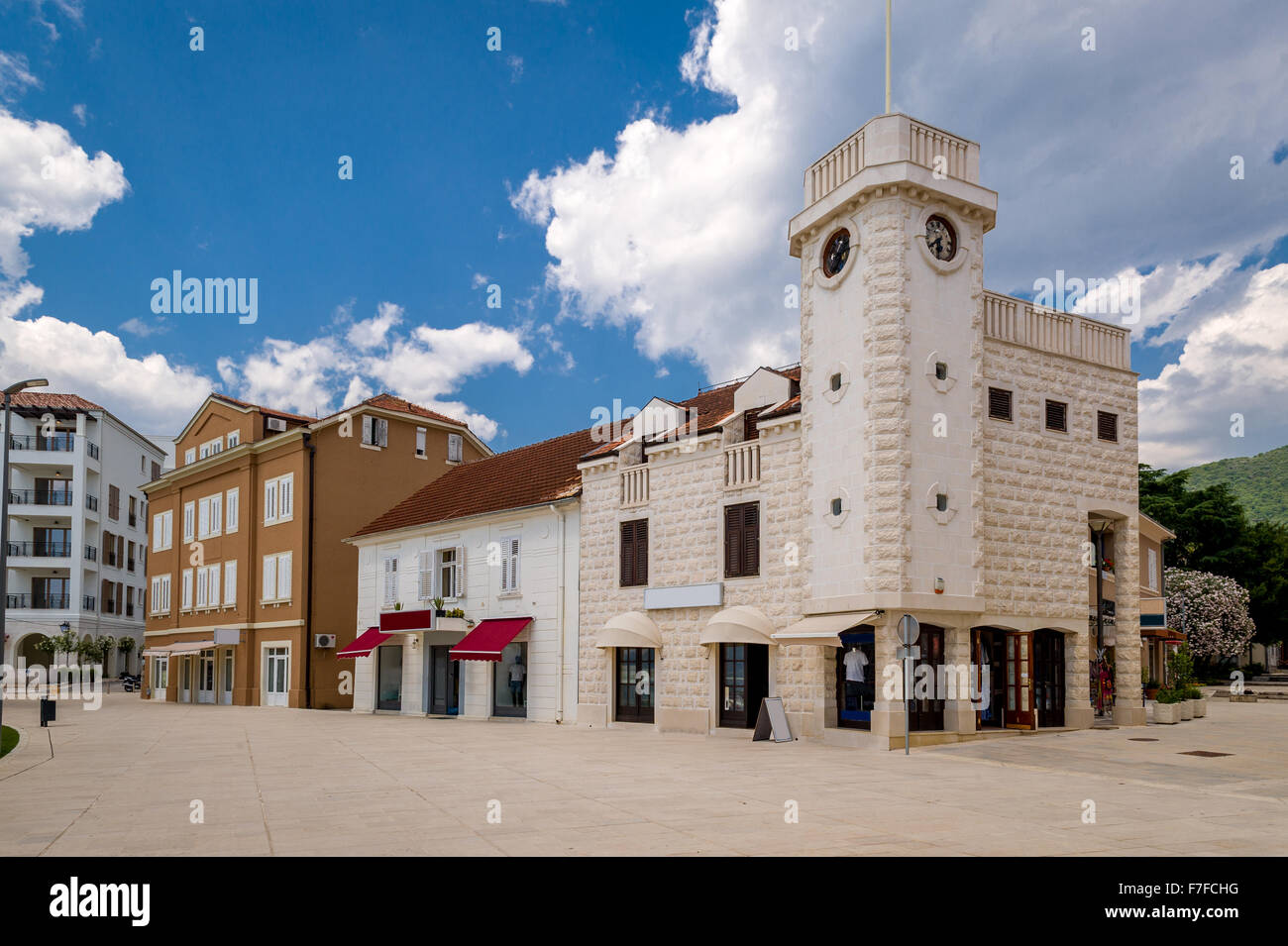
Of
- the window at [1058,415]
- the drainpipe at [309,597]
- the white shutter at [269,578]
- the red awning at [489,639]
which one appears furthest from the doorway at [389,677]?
the window at [1058,415]

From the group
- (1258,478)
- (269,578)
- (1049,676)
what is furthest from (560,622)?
(1258,478)

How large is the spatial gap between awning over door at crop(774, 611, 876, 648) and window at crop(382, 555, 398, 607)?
19274 mm

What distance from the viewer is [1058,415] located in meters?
24.2

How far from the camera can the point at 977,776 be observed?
1585 centimetres

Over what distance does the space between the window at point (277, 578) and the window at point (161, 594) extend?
12.5 m

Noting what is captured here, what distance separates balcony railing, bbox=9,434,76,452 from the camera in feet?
218

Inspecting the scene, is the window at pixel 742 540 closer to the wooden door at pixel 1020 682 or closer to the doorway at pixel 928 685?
the doorway at pixel 928 685

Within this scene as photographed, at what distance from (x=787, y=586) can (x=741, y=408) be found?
5.39m

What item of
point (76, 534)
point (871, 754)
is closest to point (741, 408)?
point (871, 754)

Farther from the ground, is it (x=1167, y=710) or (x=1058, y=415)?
(x=1058, y=415)

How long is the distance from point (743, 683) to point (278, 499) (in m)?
24.9

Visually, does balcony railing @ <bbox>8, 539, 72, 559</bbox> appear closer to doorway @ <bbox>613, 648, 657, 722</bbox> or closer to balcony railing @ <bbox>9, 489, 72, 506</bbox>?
balcony railing @ <bbox>9, 489, 72, 506</bbox>

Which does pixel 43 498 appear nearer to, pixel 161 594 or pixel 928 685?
pixel 161 594
